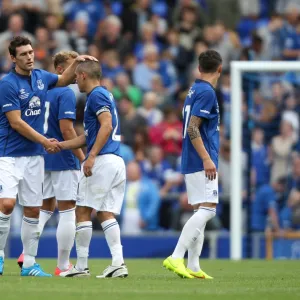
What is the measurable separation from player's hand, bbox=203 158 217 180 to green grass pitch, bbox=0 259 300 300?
41.0 inches

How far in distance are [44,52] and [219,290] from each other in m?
12.5

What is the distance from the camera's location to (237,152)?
54.1ft

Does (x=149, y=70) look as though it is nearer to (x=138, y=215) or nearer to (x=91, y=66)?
(x=138, y=215)

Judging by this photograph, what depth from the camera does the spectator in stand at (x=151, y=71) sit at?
21719mm

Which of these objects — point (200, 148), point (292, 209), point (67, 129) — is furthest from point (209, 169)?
point (292, 209)

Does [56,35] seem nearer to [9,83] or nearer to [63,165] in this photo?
[63,165]

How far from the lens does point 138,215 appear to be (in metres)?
17.6

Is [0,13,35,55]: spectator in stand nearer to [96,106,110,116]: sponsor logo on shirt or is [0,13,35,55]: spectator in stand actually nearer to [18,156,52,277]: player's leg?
[18,156,52,277]: player's leg

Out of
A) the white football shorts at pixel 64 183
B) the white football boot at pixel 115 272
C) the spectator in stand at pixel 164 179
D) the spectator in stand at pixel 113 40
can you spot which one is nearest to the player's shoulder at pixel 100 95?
the white football shorts at pixel 64 183

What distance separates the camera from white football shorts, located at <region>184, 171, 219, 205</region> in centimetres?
1054

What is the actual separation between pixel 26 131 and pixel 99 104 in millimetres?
827

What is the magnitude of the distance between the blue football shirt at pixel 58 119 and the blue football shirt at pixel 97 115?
822mm

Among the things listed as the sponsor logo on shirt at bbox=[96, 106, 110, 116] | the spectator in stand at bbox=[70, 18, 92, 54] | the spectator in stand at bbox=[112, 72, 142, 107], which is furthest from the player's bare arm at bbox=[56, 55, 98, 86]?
the spectator in stand at bbox=[70, 18, 92, 54]

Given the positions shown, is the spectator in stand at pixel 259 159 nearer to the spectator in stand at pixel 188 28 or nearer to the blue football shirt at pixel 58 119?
the spectator in stand at pixel 188 28
